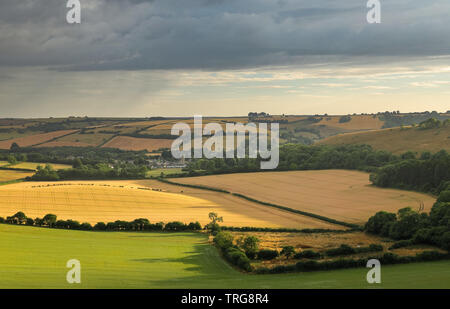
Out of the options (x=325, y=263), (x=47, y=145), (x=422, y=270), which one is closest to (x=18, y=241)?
(x=325, y=263)

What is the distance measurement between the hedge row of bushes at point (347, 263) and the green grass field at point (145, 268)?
36.6 inches

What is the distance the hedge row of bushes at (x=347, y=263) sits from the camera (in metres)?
41.2

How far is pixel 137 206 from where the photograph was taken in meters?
80.4

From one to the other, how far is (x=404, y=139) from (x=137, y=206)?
8239 centimetres

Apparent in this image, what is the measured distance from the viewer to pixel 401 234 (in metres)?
55.0

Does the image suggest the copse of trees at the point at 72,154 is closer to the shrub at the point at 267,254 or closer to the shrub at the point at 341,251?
the shrub at the point at 267,254

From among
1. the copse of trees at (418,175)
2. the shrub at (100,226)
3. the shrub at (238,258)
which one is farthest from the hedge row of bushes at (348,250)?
the copse of trees at (418,175)

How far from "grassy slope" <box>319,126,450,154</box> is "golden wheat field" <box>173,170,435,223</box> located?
2067 cm

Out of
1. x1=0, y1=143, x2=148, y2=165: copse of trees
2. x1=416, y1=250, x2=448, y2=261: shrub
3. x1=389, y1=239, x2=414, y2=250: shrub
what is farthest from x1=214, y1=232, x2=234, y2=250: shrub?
x1=0, y1=143, x2=148, y2=165: copse of trees

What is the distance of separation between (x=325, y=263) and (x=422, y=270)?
275 inches

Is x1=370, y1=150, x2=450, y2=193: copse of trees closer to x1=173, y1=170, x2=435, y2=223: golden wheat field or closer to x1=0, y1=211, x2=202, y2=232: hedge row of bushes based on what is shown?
x1=173, y1=170, x2=435, y2=223: golden wheat field

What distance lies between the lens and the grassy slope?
416 ft
